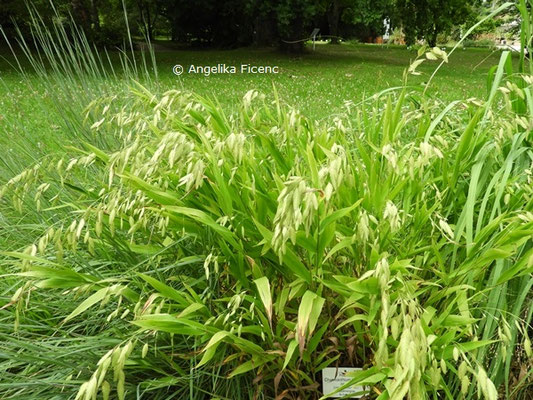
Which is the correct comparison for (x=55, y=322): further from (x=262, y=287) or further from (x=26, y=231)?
(x=262, y=287)

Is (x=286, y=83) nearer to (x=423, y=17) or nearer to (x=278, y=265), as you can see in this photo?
(x=423, y=17)

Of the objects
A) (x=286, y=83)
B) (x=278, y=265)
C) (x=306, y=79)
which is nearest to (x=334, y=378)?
(x=278, y=265)

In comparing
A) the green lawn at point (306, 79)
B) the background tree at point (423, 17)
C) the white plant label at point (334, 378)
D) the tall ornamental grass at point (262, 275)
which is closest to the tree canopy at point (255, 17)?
the background tree at point (423, 17)

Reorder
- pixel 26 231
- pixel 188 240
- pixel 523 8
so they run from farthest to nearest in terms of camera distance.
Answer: pixel 26 231
pixel 523 8
pixel 188 240

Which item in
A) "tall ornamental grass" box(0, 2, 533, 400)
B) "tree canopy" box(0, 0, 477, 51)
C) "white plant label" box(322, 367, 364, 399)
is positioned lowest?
"tree canopy" box(0, 0, 477, 51)

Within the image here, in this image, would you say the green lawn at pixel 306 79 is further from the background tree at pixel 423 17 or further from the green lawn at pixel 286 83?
the background tree at pixel 423 17

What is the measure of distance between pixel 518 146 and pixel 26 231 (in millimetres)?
1715

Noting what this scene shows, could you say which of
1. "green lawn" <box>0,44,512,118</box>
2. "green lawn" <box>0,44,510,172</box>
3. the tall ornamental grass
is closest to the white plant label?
the tall ornamental grass

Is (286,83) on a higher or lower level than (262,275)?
lower

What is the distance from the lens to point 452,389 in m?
1.40

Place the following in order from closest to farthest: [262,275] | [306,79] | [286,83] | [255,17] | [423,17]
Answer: [262,275], [286,83], [306,79], [423,17], [255,17]

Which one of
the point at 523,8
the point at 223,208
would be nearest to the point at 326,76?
the point at 523,8

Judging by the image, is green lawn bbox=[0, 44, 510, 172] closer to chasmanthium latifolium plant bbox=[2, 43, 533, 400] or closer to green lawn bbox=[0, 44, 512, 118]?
green lawn bbox=[0, 44, 512, 118]

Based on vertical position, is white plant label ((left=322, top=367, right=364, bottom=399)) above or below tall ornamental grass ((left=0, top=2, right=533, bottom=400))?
below
